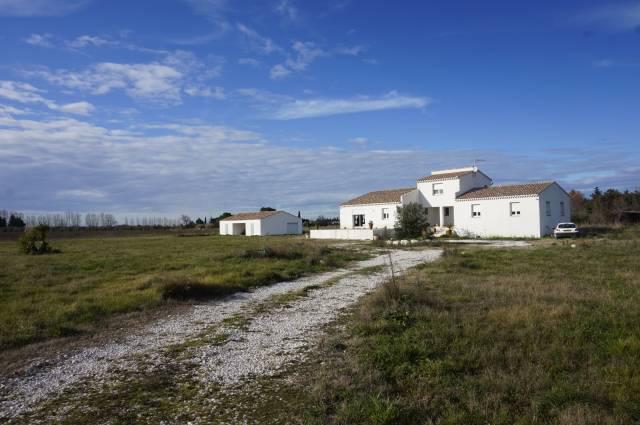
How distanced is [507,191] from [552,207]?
367 centimetres

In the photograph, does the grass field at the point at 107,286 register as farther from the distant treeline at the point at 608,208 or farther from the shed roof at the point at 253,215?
the shed roof at the point at 253,215

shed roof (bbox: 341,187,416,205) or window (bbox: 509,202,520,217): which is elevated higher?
shed roof (bbox: 341,187,416,205)

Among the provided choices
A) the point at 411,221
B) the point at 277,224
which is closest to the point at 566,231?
the point at 411,221

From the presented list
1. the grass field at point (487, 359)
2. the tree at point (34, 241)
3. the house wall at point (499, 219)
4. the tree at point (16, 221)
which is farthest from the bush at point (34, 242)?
the tree at point (16, 221)

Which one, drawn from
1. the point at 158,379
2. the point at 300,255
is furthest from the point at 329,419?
the point at 300,255

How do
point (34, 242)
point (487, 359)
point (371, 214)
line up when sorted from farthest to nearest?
point (371, 214), point (34, 242), point (487, 359)

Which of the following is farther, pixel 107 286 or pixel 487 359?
pixel 107 286

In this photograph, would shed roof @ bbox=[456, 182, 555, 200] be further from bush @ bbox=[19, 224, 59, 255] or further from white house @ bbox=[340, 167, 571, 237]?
bush @ bbox=[19, 224, 59, 255]

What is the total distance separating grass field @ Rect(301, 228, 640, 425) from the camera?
4.54 meters

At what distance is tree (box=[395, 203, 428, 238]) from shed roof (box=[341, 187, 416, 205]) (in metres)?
7.88

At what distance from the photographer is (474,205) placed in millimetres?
38438

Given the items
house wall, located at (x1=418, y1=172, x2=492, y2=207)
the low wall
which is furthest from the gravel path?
house wall, located at (x1=418, y1=172, x2=492, y2=207)

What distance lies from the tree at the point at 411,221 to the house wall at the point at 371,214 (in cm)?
626

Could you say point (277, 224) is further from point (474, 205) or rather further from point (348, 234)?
point (474, 205)
